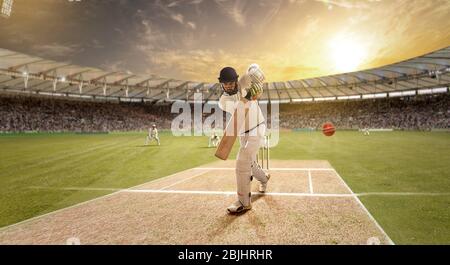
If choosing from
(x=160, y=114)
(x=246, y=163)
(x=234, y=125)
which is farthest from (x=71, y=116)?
(x=246, y=163)

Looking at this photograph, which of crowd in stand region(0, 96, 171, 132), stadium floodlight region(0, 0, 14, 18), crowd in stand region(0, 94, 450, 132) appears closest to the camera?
stadium floodlight region(0, 0, 14, 18)

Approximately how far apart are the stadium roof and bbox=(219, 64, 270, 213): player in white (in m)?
36.2

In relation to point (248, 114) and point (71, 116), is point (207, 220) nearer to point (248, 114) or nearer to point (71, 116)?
point (248, 114)

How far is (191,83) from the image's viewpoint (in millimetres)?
55688

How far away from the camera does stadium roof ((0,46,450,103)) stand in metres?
36.1

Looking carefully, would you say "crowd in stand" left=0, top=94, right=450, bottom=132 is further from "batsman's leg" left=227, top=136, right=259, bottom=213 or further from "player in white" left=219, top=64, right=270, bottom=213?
"batsman's leg" left=227, top=136, right=259, bottom=213

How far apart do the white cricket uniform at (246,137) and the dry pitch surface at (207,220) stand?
428mm

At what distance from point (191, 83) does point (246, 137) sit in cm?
5258

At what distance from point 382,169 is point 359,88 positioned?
54661 mm

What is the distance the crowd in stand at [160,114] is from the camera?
142 feet

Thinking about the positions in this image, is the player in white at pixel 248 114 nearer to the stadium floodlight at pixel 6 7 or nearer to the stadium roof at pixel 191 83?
the stadium floodlight at pixel 6 7

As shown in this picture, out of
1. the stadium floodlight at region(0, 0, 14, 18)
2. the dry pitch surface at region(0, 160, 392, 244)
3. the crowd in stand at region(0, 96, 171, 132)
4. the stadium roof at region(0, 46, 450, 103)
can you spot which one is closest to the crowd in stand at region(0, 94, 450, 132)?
the crowd in stand at region(0, 96, 171, 132)

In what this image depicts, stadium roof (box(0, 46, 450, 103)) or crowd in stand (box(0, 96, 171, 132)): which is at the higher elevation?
stadium roof (box(0, 46, 450, 103))
